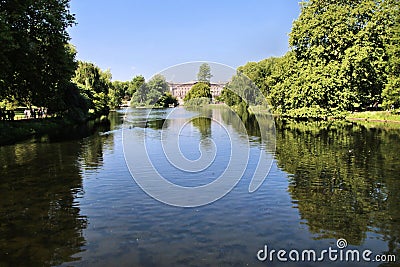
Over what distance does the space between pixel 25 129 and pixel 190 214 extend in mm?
31620

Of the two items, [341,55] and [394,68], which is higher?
[341,55]

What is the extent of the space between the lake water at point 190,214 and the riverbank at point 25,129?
12777 millimetres

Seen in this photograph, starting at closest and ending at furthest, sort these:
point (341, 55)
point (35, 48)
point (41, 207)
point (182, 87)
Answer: point (41, 207) < point (182, 87) < point (35, 48) < point (341, 55)

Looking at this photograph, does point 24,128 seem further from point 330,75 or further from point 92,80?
point 92,80

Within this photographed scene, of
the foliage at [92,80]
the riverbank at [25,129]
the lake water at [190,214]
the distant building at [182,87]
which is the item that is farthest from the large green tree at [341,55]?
the foliage at [92,80]

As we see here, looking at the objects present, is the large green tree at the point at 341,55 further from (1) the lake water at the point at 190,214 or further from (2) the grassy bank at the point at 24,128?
(2) the grassy bank at the point at 24,128

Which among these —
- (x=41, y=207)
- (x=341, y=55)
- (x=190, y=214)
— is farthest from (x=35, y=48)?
(x=341, y=55)

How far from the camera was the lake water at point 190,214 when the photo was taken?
370 inches

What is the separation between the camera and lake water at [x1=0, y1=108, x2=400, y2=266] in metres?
9.40

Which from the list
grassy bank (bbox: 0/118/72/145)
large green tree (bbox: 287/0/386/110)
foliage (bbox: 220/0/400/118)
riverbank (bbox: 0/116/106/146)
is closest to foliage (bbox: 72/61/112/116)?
riverbank (bbox: 0/116/106/146)

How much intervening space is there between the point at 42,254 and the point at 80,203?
14.9ft

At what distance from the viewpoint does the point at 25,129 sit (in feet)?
125

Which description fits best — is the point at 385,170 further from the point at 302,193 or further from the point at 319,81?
the point at 319,81

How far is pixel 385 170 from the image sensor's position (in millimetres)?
18734
